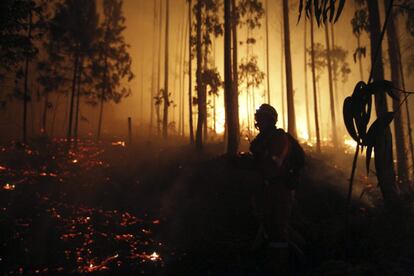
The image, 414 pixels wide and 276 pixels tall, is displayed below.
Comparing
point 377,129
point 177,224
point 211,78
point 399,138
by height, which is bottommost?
point 177,224

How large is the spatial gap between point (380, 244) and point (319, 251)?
100cm

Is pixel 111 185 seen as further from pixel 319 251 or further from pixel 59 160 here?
pixel 319 251

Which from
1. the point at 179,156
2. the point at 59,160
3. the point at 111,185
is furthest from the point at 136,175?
the point at 59,160

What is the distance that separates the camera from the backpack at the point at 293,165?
13.2 feet

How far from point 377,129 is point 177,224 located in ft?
19.0

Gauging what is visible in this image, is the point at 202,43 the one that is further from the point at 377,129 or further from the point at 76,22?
the point at 377,129

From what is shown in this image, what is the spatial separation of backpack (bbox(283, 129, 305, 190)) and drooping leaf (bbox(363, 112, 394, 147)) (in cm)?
141

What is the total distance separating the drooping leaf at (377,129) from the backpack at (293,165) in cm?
141

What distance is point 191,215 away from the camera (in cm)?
815

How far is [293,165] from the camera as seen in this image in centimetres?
407

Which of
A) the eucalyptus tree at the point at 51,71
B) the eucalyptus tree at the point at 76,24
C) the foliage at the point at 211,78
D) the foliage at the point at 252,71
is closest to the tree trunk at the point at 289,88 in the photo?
the foliage at the point at 211,78

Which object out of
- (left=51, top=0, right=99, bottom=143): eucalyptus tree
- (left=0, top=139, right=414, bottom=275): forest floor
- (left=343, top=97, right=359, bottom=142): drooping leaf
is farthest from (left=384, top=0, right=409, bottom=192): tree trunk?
(left=51, top=0, right=99, bottom=143): eucalyptus tree

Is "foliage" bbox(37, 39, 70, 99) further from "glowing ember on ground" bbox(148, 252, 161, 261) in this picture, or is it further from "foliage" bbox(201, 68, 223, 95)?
"glowing ember on ground" bbox(148, 252, 161, 261)

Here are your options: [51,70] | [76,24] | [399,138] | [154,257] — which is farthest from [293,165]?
[51,70]
